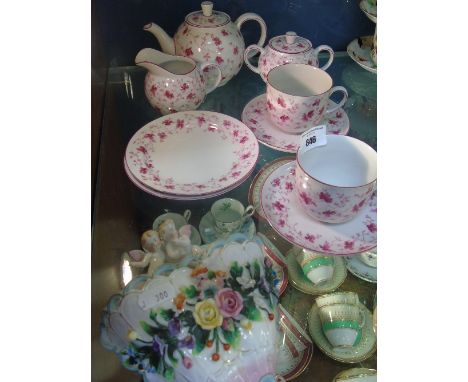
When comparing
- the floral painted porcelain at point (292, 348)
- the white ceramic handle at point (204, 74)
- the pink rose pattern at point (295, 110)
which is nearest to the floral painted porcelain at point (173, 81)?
the white ceramic handle at point (204, 74)

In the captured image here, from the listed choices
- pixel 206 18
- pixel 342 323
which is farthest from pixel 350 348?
pixel 206 18

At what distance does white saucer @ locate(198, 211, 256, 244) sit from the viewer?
54 cm

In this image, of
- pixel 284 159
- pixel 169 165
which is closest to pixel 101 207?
pixel 169 165

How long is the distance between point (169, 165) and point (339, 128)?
0.25 metres

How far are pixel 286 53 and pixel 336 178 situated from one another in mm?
226

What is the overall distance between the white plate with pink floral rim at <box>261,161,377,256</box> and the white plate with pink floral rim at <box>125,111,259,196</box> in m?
0.05

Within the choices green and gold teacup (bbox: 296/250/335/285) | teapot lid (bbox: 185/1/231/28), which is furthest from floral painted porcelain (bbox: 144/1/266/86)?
green and gold teacup (bbox: 296/250/335/285)

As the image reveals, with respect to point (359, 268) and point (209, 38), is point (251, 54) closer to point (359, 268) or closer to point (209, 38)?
point (209, 38)

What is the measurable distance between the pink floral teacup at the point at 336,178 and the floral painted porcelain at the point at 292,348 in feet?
0.40

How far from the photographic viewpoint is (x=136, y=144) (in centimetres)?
63

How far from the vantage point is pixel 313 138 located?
22.7 inches

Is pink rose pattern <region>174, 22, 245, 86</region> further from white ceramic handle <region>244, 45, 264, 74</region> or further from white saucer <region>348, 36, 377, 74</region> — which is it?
white saucer <region>348, 36, 377, 74</region>

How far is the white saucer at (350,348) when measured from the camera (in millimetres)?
475

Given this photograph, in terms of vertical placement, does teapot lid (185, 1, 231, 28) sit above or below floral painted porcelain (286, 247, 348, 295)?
above
